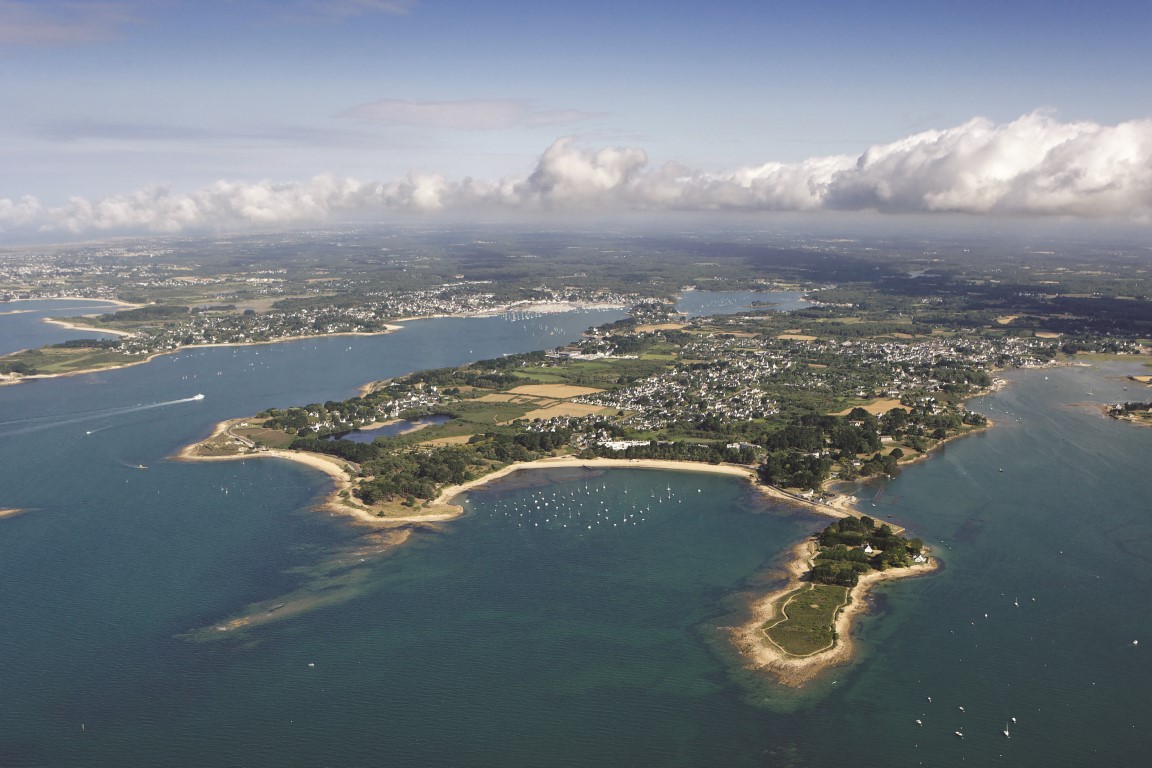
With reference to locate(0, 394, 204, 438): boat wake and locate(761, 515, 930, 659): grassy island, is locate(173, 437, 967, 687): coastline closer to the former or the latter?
locate(761, 515, 930, 659): grassy island

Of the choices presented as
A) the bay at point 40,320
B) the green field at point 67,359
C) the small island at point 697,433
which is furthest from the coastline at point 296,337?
the small island at point 697,433

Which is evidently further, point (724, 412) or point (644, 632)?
point (724, 412)

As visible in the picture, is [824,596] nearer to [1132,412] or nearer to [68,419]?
[1132,412]

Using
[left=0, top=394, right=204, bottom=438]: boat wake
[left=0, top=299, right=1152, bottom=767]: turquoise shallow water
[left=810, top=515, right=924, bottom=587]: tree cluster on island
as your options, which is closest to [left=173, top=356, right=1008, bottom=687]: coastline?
[left=810, top=515, right=924, bottom=587]: tree cluster on island

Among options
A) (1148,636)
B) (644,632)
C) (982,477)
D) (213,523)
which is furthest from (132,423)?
(1148,636)

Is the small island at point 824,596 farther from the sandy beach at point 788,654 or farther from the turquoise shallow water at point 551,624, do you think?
the turquoise shallow water at point 551,624

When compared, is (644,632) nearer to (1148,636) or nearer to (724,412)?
(1148,636)
